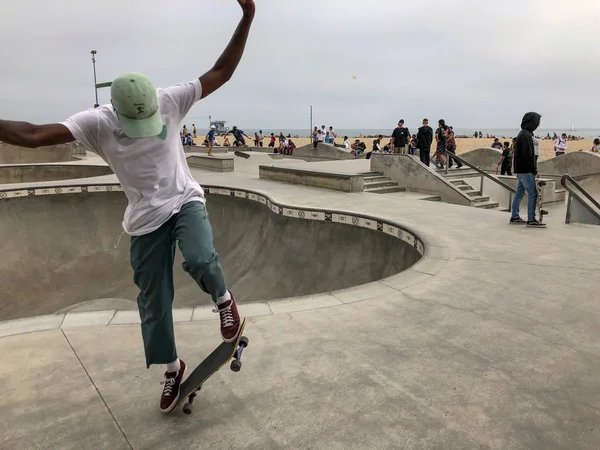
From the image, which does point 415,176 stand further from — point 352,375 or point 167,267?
point 167,267

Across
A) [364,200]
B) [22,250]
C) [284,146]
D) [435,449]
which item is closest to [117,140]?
[435,449]

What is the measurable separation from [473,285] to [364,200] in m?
6.30

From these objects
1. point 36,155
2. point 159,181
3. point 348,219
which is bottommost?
point 348,219

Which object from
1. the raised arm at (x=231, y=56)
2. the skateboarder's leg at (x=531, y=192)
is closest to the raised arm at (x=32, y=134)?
the raised arm at (x=231, y=56)

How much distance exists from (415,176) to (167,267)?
11604 millimetres

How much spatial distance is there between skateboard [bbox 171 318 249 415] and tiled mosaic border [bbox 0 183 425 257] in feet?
14.3

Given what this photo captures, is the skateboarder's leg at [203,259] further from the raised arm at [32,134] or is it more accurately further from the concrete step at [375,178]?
the concrete step at [375,178]

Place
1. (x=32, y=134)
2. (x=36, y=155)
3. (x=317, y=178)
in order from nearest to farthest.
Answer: (x=32, y=134)
(x=317, y=178)
(x=36, y=155)

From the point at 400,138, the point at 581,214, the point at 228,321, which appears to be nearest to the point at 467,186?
the point at 400,138

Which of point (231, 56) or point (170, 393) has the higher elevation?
point (231, 56)

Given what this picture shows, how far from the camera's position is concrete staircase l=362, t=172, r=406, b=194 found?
42.4 feet

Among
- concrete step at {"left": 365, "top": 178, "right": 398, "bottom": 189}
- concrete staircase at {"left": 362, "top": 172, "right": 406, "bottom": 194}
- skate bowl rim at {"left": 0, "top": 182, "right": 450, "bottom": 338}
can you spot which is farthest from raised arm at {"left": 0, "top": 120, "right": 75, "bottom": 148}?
concrete step at {"left": 365, "top": 178, "right": 398, "bottom": 189}

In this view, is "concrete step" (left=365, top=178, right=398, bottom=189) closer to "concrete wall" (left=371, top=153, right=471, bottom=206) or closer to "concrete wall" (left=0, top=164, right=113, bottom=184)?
"concrete wall" (left=371, top=153, right=471, bottom=206)

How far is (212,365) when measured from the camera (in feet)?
7.99
